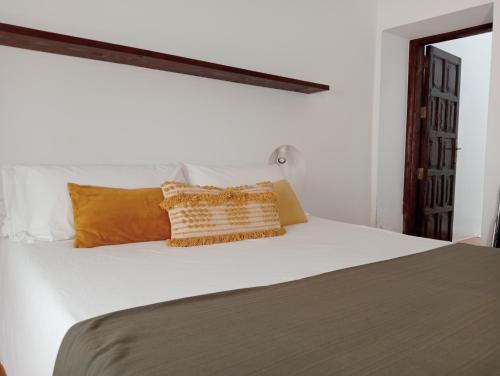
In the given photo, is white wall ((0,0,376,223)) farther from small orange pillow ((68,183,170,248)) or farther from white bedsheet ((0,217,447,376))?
white bedsheet ((0,217,447,376))

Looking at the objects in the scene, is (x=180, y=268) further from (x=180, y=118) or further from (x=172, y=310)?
(x=180, y=118)

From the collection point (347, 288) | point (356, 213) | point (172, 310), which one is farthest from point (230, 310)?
point (356, 213)

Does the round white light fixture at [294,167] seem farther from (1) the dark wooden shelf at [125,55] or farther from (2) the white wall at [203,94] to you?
(1) the dark wooden shelf at [125,55]

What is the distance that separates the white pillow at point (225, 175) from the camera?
90.0 inches

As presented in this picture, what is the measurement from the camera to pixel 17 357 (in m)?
1.32

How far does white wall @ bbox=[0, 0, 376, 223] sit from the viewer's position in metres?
1.98

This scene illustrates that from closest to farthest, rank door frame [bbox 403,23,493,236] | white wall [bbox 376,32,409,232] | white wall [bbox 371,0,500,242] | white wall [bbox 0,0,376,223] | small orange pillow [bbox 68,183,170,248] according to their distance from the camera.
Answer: small orange pillow [bbox 68,183,170,248] < white wall [bbox 0,0,376,223] < white wall [bbox 371,0,500,242] < white wall [bbox 376,32,409,232] < door frame [bbox 403,23,493,236]

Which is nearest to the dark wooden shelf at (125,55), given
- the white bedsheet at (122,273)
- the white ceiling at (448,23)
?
the white bedsheet at (122,273)

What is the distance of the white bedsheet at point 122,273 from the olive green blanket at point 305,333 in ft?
0.43

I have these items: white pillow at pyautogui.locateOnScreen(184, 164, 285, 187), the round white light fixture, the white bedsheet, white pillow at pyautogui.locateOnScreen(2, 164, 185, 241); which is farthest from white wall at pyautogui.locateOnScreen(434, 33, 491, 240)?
white pillow at pyautogui.locateOnScreen(2, 164, 185, 241)

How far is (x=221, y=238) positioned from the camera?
6.02 ft

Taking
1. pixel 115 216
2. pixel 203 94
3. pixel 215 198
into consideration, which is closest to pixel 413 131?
pixel 203 94

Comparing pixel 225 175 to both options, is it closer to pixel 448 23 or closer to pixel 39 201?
pixel 39 201

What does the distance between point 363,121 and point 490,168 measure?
3.51 ft
